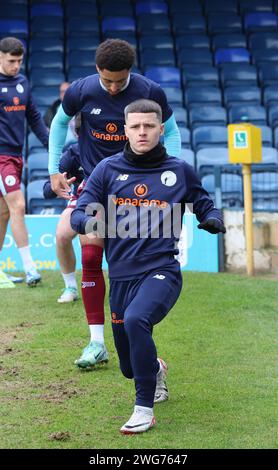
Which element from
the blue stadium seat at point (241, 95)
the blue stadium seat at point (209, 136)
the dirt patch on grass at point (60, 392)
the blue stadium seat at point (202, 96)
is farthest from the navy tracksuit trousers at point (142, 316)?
the blue stadium seat at point (241, 95)

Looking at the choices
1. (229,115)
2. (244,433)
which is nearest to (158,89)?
(244,433)

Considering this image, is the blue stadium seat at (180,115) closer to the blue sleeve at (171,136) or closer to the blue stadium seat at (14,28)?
the blue stadium seat at (14,28)

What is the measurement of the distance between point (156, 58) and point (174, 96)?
1.38 meters

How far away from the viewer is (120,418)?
6.04 meters

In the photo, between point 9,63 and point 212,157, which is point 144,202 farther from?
point 212,157

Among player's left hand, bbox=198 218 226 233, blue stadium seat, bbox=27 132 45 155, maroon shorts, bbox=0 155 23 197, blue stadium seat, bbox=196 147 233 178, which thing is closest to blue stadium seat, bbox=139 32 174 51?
blue stadium seat, bbox=27 132 45 155

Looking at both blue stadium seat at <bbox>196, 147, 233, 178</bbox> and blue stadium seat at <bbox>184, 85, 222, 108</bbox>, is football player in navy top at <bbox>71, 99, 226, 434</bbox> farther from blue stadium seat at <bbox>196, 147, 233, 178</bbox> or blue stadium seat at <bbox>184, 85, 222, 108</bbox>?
blue stadium seat at <bbox>184, 85, 222, 108</bbox>

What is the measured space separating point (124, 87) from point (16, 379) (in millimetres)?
2052

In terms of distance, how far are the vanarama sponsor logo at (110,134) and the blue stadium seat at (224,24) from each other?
1189cm

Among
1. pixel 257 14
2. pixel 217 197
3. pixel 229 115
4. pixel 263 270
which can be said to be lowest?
pixel 263 270

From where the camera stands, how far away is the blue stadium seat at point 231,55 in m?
18.1

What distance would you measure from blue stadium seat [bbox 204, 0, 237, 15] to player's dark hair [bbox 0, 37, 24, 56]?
31.6 feet
